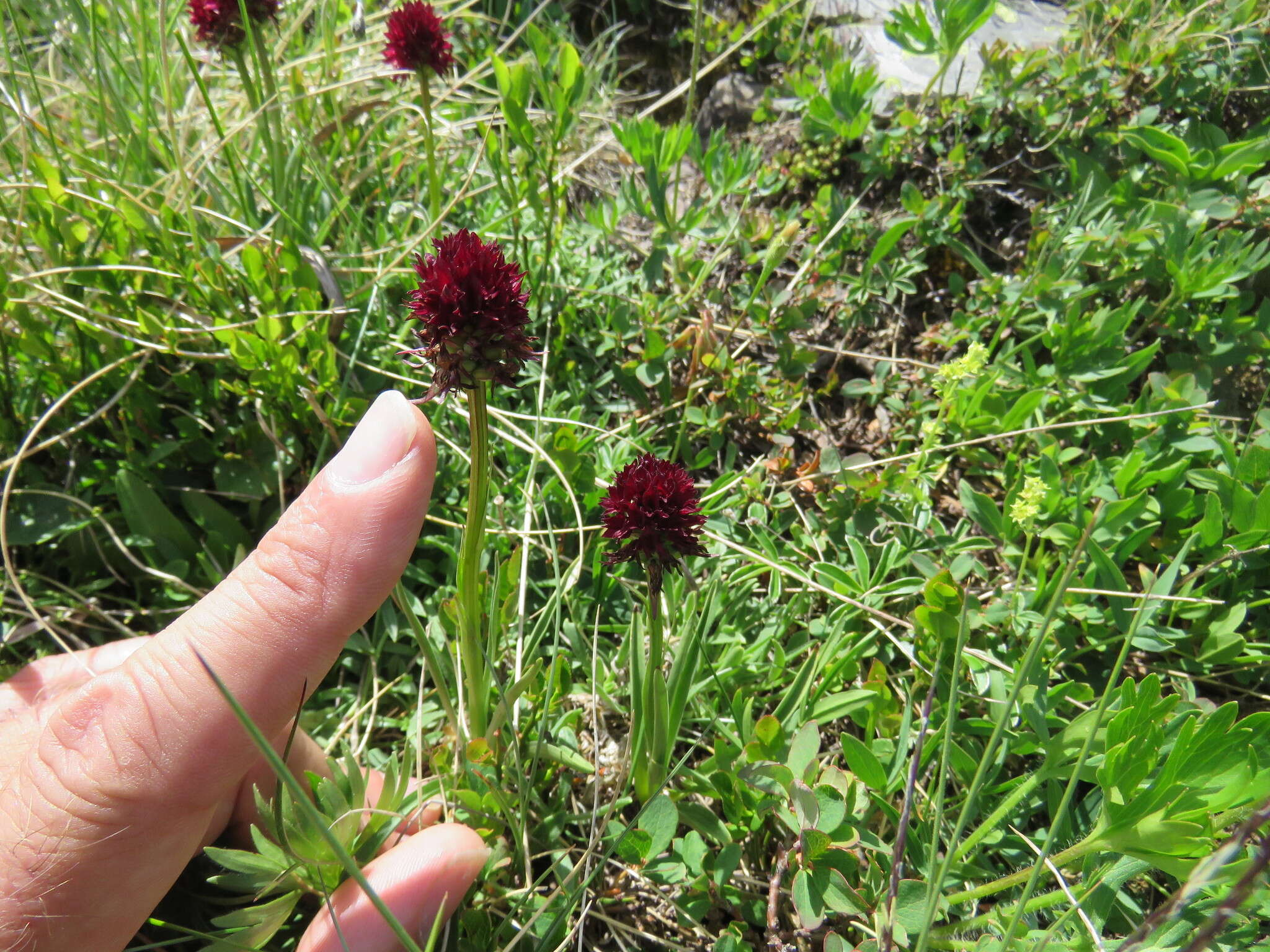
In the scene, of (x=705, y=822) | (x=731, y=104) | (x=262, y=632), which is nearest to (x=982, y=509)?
(x=705, y=822)

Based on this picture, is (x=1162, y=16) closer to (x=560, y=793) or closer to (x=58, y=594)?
(x=560, y=793)

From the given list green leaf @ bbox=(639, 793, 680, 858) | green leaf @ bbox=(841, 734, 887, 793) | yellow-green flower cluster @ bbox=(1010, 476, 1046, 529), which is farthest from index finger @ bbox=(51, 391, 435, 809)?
yellow-green flower cluster @ bbox=(1010, 476, 1046, 529)

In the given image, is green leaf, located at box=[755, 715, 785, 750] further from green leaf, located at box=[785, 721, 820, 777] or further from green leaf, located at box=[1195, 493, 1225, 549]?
green leaf, located at box=[1195, 493, 1225, 549]

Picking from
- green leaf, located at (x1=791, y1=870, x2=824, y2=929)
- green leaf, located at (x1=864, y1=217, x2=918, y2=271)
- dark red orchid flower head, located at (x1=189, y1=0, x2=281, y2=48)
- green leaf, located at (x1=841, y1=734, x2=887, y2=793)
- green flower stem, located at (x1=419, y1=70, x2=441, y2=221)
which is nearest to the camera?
green leaf, located at (x1=791, y1=870, x2=824, y2=929)

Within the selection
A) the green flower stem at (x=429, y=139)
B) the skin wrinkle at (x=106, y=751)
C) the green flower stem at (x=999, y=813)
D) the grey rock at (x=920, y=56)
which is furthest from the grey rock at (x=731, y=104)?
the skin wrinkle at (x=106, y=751)

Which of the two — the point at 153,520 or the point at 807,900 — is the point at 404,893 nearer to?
the point at 807,900

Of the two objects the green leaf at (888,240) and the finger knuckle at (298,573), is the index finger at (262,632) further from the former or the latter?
the green leaf at (888,240)

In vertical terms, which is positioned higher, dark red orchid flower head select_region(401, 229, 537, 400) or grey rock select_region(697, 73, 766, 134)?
dark red orchid flower head select_region(401, 229, 537, 400)

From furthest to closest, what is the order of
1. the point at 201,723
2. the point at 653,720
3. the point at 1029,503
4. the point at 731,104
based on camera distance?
the point at 731,104
the point at 1029,503
the point at 653,720
the point at 201,723
